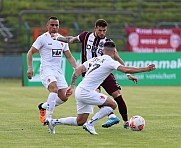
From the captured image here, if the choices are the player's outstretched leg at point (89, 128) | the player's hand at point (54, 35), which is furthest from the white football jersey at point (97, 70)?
the player's hand at point (54, 35)

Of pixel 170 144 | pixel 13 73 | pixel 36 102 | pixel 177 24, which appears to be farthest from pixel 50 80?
pixel 177 24

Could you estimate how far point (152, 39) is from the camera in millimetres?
37375

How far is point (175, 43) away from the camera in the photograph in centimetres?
3772

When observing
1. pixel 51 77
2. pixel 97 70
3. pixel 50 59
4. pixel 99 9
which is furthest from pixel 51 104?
pixel 99 9

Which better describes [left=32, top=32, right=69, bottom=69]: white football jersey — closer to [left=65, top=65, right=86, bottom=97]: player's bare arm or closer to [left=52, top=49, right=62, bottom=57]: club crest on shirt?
[left=52, top=49, right=62, bottom=57]: club crest on shirt

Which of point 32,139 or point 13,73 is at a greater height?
point 32,139

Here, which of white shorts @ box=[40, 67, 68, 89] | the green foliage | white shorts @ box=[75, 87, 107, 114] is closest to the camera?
white shorts @ box=[75, 87, 107, 114]

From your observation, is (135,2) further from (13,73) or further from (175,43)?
(13,73)

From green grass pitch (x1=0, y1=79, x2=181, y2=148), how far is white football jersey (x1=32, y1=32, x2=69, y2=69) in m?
1.33

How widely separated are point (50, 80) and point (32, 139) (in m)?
2.35

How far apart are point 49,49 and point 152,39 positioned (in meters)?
24.0

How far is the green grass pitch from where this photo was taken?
10.8 meters

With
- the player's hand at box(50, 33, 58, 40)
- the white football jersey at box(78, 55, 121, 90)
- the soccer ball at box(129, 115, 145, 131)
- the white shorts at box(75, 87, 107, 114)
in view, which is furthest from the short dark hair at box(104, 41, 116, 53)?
the player's hand at box(50, 33, 58, 40)

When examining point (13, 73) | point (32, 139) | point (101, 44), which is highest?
point (101, 44)
